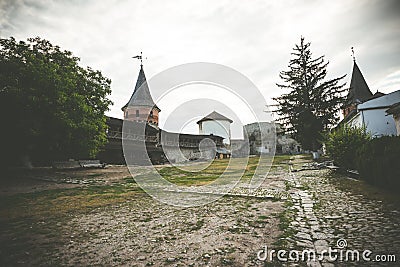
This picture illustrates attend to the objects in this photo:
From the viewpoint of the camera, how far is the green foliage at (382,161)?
570cm

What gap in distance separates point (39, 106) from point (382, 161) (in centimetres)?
1442

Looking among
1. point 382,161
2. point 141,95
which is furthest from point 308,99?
point 141,95

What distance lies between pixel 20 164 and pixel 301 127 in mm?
23925

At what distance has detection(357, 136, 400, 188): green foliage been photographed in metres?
5.70

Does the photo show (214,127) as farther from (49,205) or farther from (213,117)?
(49,205)

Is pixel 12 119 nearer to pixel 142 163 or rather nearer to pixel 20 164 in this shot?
pixel 20 164

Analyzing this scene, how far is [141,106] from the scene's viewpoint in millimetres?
40750

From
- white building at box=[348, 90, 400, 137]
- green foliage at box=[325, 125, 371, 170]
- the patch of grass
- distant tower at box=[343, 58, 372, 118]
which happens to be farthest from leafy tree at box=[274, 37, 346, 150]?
the patch of grass

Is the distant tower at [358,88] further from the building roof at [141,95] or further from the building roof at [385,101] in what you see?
the building roof at [141,95]

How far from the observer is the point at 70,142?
1368 cm

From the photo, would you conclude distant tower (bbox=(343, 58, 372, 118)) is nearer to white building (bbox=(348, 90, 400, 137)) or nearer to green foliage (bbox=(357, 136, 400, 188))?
white building (bbox=(348, 90, 400, 137))

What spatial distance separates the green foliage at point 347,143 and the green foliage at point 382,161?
7.60ft

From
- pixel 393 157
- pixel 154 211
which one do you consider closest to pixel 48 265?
pixel 154 211

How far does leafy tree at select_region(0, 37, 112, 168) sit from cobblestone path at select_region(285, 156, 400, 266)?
1233 centimetres
